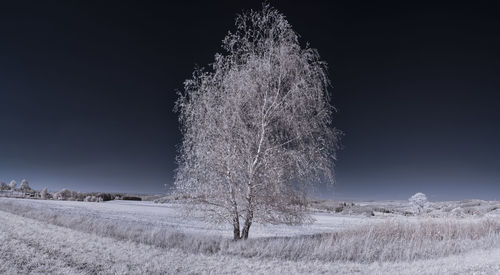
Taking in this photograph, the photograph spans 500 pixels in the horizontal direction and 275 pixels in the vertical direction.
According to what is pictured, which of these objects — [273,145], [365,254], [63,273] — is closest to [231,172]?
[273,145]

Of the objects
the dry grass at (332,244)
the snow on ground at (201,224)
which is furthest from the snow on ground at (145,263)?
the snow on ground at (201,224)

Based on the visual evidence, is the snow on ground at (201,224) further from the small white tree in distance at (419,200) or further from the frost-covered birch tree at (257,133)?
the small white tree in distance at (419,200)

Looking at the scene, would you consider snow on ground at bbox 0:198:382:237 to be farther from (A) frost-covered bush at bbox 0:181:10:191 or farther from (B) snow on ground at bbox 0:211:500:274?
(A) frost-covered bush at bbox 0:181:10:191

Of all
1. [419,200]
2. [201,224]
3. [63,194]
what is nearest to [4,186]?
[63,194]

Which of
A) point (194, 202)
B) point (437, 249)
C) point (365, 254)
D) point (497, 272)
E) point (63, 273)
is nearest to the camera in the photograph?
point (63, 273)

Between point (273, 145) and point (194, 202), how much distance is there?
4.31 meters

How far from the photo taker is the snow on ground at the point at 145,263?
7.88 meters

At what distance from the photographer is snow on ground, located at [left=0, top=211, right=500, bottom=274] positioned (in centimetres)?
788

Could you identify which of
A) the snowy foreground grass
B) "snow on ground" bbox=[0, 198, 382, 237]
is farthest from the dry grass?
"snow on ground" bbox=[0, 198, 382, 237]

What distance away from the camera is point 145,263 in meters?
8.59

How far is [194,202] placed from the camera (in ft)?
45.8

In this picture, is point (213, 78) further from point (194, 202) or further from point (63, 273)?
point (63, 273)

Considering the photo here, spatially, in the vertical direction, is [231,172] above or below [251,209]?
above

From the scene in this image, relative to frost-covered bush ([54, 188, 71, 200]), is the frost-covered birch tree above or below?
above
